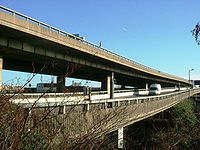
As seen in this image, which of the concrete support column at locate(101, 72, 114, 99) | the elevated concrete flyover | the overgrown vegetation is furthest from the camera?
the concrete support column at locate(101, 72, 114, 99)

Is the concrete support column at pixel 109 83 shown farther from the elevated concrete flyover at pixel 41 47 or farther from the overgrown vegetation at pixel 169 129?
the overgrown vegetation at pixel 169 129

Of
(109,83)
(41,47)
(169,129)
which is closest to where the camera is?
(169,129)

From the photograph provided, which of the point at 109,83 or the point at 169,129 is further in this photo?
the point at 109,83

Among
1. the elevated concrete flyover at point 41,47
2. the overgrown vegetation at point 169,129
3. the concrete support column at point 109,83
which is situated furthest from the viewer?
→ the concrete support column at point 109,83

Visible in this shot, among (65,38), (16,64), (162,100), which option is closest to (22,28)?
(65,38)

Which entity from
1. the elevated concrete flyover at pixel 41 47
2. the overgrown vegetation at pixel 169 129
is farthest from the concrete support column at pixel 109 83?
the overgrown vegetation at pixel 169 129

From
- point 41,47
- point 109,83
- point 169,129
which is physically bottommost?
point 169,129

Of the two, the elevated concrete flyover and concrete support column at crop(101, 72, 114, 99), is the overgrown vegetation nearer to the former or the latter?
the elevated concrete flyover

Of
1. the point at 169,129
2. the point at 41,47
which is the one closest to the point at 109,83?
the point at 41,47

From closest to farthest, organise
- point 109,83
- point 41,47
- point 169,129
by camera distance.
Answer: point 169,129 < point 41,47 < point 109,83

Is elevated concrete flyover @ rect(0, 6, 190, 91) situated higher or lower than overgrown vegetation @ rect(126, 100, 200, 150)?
higher

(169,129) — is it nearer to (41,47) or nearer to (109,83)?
(41,47)

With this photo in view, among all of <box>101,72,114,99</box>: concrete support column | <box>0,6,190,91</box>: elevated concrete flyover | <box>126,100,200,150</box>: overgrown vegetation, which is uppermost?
<box>0,6,190,91</box>: elevated concrete flyover

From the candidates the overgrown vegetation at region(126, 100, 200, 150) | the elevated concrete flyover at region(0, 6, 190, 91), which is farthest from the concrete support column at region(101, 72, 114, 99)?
the overgrown vegetation at region(126, 100, 200, 150)
